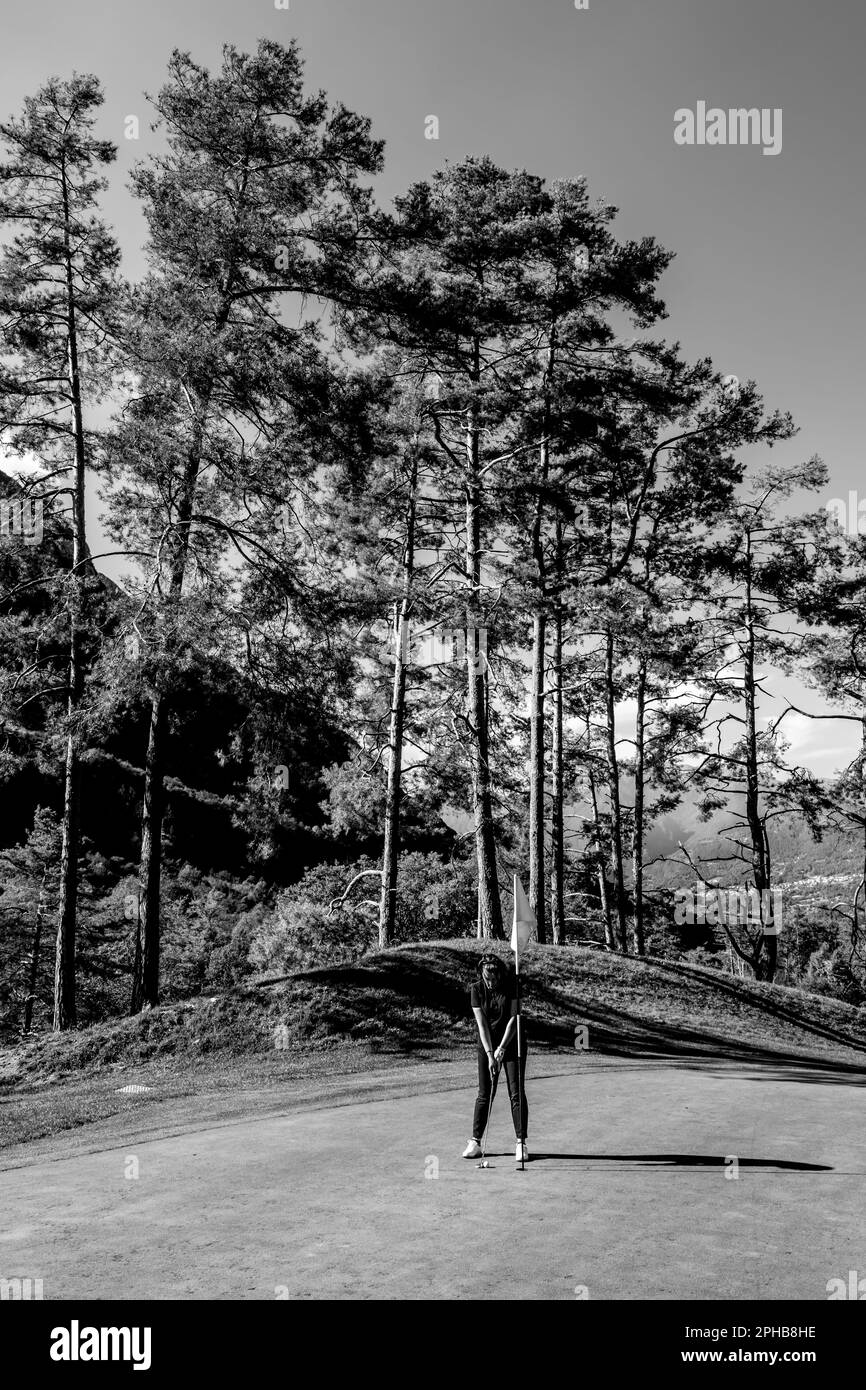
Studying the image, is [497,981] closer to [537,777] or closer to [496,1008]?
[496,1008]

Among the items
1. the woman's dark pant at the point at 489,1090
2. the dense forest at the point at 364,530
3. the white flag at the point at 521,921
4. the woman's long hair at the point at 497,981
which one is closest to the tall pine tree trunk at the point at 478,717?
the dense forest at the point at 364,530

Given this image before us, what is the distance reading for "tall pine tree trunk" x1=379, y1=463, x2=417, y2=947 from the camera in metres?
23.2

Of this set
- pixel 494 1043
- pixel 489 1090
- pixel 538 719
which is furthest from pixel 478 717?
pixel 489 1090

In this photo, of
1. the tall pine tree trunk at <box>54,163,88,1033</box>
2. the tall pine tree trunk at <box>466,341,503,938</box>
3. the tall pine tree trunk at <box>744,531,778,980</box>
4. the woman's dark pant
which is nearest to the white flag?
the woman's dark pant

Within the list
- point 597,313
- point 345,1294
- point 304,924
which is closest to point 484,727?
point 597,313

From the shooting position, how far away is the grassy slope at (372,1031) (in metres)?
13.4

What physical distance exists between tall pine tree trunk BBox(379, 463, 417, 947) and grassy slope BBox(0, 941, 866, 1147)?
325 centimetres

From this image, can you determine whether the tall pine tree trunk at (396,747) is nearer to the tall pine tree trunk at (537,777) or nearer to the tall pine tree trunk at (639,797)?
the tall pine tree trunk at (537,777)

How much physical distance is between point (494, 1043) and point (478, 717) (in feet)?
45.2

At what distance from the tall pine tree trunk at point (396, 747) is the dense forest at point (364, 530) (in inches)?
3.6

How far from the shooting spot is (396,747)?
2370cm

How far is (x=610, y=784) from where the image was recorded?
3159cm
